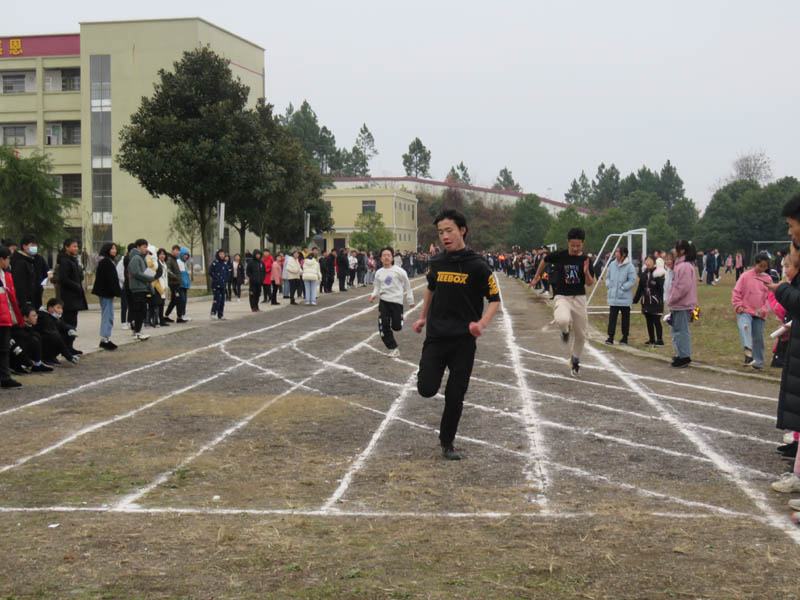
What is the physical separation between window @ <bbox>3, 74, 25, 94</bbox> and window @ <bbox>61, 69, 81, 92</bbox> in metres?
3.26

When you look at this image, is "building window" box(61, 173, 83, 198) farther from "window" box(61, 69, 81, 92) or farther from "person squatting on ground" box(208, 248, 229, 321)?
"person squatting on ground" box(208, 248, 229, 321)

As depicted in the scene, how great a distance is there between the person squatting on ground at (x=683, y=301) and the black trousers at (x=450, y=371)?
265 inches

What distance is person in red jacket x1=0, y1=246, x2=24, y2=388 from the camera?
32.8ft

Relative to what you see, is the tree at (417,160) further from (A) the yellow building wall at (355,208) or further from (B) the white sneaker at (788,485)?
(B) the white sneaker at (788,485)

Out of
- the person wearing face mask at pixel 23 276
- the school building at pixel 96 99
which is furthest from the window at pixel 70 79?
the person wearing face mask at pixel 23 276

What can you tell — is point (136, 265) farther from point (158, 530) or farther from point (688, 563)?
point (688, 563)

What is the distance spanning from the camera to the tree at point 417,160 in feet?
562

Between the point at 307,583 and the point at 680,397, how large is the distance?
6.77m

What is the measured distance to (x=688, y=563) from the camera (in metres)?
4.33

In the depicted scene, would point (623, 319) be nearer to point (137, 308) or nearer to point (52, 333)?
point (137, 308)

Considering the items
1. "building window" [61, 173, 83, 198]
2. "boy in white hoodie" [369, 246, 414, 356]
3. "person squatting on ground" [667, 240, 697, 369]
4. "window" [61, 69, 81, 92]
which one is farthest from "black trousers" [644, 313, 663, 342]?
"window" [61, 69, 81, 92]

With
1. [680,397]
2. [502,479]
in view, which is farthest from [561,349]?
[502,479]

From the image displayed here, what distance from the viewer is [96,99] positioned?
219 feet

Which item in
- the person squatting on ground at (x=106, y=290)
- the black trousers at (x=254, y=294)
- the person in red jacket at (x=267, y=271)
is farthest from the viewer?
the person in red jacket at (x=267, y=271)
